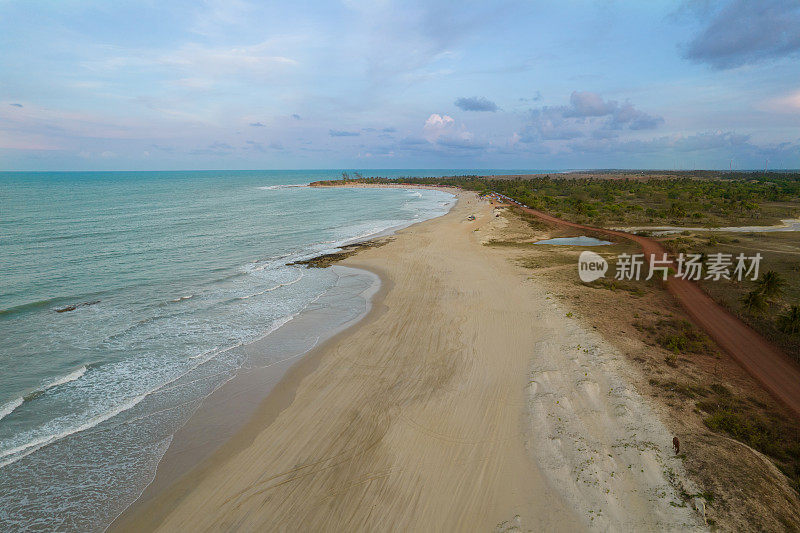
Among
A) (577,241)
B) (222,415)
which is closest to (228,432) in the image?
(222,415)

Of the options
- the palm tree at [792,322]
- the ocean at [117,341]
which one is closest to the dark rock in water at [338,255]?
the ocean at [117,341]

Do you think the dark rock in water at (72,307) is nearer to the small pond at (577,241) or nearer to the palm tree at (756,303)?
the palm tree at (756,303)

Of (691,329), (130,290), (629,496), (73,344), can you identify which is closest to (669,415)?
(629,496)

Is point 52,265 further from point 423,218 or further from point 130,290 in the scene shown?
point 423,218

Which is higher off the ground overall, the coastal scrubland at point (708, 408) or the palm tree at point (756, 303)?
the palm tree at point (756, 303)

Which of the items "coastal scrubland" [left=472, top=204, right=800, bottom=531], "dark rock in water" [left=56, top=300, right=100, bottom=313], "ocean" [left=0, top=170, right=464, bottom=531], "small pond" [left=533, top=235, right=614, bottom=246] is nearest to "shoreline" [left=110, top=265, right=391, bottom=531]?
"ocean" [left=0, top=170, right=464, bottom=531]
